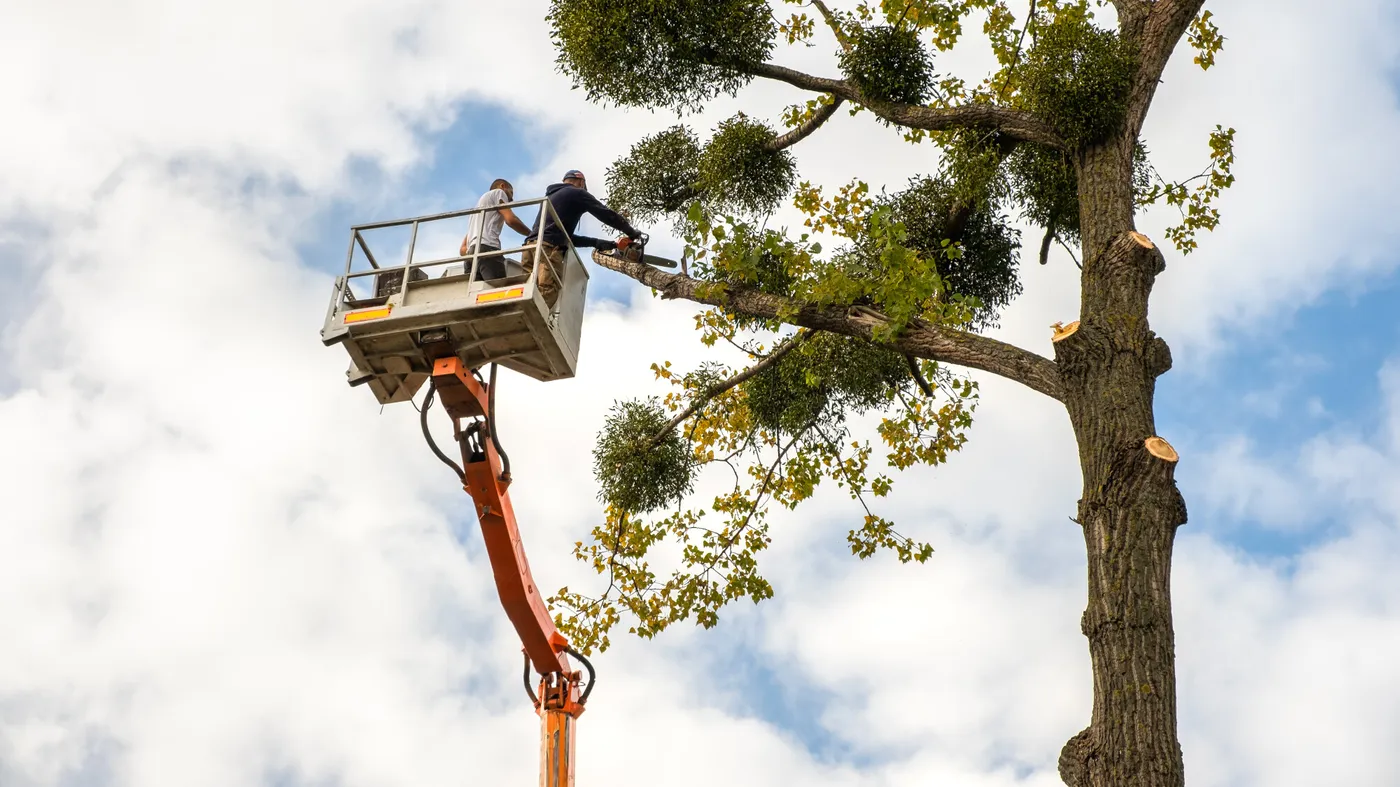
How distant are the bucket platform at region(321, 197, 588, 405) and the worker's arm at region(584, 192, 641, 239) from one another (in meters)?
0.64

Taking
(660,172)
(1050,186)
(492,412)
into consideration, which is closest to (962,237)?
(1050,186)

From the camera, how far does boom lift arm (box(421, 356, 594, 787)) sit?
27.5 feet

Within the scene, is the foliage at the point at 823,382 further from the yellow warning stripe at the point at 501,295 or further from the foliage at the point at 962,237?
the yellow warning stripe at the point at 501,295

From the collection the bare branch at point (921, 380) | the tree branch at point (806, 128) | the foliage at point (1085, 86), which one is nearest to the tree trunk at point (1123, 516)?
the foliage at point (1085, 86)

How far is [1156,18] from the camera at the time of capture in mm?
9984

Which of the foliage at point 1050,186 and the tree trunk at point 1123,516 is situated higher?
the foliage at point 1050,186

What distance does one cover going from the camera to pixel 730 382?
37.7 feet

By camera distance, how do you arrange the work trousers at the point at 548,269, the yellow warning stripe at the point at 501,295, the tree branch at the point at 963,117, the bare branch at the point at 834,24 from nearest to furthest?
1. the yellow warning stripe at the point at 501,295
2. the work trousers at the point at 548,269
3. the tree branch at the point at 963,117
4. the bare branch at the point at 834,24

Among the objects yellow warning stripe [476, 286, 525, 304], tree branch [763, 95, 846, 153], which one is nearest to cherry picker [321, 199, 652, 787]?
yellow warning stripe [476, 286, 525, 304]

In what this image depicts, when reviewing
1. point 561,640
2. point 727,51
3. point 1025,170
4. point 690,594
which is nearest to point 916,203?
point 1025,170

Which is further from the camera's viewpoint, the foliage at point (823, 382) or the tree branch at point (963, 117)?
the foliage at point (823, 382)

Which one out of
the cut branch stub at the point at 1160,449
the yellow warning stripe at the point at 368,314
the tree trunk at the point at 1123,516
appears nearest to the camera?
the tree trunk at the point at 1123,516

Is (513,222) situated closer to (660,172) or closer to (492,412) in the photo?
(492,412)

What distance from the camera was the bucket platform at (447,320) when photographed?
7.99m
